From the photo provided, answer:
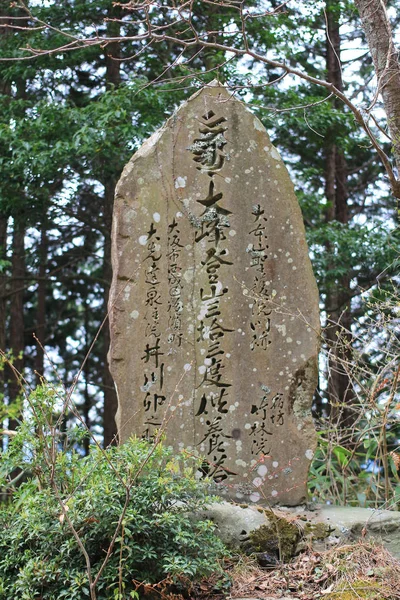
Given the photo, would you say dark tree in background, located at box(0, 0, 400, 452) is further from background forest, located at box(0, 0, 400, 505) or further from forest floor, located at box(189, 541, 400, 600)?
forest floor, located at box(189, 541, 400, 600)

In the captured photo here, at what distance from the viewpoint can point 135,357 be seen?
4.82 m

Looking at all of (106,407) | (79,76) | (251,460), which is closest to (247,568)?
(251,460)

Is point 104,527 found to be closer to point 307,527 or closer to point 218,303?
point 307,527

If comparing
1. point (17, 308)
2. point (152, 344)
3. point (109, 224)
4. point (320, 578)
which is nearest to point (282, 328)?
point (152, 344)

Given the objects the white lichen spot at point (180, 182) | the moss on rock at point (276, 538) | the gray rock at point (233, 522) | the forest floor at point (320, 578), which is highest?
the white lichen spot at point (180, 182)

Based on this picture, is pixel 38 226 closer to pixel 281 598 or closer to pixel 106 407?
pixel 106 407

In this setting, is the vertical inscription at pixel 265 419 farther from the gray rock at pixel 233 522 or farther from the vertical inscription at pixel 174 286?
the vertical inscription at pixel 174 286

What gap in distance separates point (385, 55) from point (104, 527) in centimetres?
322

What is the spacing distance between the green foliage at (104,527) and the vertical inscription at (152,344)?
0.93m

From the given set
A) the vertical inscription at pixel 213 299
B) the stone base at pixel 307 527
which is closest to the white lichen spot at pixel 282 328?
the vertical inscription at pixel 213 299

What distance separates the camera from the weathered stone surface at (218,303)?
466cm

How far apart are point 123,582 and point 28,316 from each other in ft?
32.0

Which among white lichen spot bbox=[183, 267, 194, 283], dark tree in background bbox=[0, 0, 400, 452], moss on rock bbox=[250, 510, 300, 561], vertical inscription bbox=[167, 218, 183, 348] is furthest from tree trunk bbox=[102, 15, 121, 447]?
moss on rock bbox=[250, 510, 300, 561]

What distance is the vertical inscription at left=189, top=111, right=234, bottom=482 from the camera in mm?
4672
